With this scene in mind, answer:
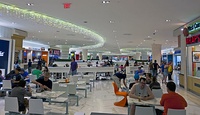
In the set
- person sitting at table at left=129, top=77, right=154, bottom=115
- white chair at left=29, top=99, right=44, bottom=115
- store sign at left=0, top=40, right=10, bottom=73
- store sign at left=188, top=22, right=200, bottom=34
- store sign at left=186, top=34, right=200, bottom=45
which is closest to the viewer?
white chair at left=29, top=99, right=44, bottom=115

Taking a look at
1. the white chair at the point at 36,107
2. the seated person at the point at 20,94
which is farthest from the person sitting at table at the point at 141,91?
the seated person at the point at 20,94

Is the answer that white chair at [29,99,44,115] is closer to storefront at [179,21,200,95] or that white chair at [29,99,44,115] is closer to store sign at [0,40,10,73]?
storefront at [179,21,200,95]

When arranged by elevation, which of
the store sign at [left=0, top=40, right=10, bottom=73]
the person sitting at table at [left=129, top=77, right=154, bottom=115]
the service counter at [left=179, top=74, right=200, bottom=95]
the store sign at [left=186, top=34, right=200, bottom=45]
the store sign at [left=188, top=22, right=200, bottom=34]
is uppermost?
the store sign at [left=188, top=22, right=200, bottom=34]

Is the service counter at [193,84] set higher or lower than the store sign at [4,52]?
lower

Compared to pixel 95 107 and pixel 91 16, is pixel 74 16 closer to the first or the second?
pixel 91 16

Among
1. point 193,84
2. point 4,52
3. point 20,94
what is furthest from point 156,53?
point 20,94

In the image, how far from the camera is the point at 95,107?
5.20 m

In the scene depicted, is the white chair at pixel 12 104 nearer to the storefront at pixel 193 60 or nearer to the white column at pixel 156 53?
the storefront at pixel 193 60

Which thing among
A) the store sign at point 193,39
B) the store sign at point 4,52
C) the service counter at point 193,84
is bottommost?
the service counter at point 193,84

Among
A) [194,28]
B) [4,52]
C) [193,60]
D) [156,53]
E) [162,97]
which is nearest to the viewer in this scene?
[162,97]

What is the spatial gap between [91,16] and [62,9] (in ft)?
4.89

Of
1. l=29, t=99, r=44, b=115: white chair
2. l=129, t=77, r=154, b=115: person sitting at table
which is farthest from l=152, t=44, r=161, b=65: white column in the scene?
l=29, t=99, r=44, b=115: white chair

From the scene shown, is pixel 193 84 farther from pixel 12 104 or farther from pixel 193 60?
pixel 12 104

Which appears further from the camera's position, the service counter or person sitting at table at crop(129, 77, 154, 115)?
the service counter
